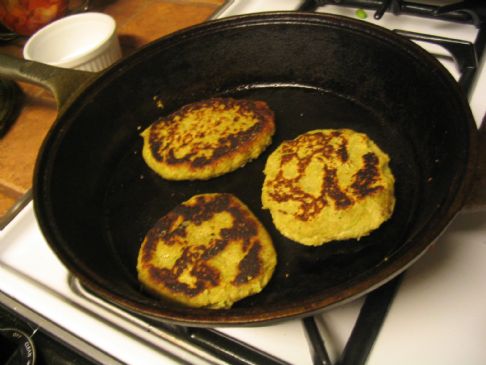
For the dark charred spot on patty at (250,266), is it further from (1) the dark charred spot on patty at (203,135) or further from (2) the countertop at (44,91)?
(2) the countertop at (44,91)

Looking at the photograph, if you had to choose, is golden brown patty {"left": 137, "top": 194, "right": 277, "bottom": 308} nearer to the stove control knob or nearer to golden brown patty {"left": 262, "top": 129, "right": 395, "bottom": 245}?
golden brown patty {"left": 262, "top": 129, "right": 395, "bottom": 245}

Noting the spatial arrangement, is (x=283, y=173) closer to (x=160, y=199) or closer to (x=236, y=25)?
(x=160, y=199)

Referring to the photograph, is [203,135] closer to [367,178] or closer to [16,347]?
[367,178]

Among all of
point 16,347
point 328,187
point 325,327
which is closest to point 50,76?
point 16,347

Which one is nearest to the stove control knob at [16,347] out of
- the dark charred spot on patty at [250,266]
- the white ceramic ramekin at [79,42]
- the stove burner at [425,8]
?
the dark charred spot on patty at [250,266]

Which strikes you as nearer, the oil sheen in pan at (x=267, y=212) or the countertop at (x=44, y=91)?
the oil sheen in pan at (x=267, y=212)
